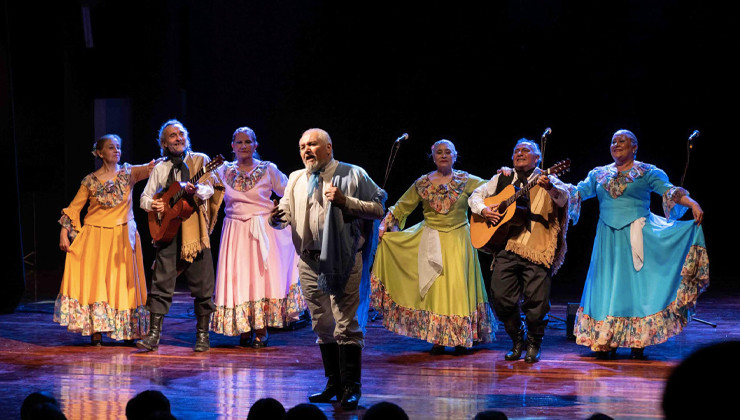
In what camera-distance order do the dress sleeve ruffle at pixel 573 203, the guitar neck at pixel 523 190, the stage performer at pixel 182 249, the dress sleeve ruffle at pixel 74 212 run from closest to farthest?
the guitar neck at pixel 523 190
the dress sleeve ruffle at pixel 573 203
the stage performer at pixel 182 249
the dress sleeve ruffle at pixel 74 212

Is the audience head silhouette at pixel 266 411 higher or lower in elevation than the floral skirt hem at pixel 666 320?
higher

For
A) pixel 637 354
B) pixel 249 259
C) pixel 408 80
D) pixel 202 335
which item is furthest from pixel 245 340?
pixel 408 80

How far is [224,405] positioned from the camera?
3.98 meters

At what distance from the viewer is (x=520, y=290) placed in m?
5.20

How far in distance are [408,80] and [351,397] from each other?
4.84m

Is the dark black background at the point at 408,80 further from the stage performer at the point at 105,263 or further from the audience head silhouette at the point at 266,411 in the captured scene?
the audience head silhouette at the point at 266,411

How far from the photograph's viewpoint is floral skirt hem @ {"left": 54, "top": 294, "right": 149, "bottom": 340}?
5652 mm

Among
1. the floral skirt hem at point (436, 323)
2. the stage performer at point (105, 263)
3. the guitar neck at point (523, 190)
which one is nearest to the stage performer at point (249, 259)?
the stage performer at point (105, 263)

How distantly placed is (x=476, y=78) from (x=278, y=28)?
2194mm

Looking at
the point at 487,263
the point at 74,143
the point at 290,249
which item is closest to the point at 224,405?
the point at 290,249

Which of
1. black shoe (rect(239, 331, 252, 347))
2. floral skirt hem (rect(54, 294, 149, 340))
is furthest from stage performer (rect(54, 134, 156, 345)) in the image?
black shoe (rect(239, 331, 252, 347))

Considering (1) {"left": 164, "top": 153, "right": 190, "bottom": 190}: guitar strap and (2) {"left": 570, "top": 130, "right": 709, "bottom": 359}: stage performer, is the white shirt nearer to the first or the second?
(1) {"left": 164, "top": 153, "right": 190, "bottom": 190}: guitar strap

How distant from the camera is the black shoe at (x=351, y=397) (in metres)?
3.90

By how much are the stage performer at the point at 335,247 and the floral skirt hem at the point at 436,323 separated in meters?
1.41
